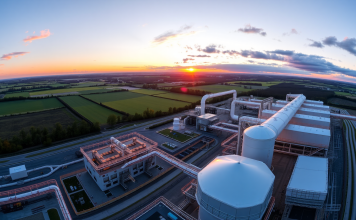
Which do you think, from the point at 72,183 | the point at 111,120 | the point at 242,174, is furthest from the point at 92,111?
the point at 242,174

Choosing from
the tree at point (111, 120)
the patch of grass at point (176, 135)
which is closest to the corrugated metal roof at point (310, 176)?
the patch of grass at point (176, 135)

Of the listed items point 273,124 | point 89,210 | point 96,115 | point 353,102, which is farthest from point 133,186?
point 353,102

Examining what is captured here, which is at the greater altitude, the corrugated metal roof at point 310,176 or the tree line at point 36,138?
the corrugated metal roof at point 310,176

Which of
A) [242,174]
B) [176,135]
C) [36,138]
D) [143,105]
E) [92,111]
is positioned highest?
[242,174]

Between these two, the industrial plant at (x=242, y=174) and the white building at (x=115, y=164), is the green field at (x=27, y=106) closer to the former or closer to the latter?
the industrial plant at (x=242, y=174)

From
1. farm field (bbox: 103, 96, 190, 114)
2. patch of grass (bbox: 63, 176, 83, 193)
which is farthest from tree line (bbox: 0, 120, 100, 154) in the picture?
farm field (bbox: 103, 96, 190, 114)

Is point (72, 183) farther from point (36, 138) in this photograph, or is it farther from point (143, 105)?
point (143, 105)
